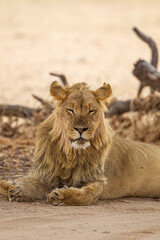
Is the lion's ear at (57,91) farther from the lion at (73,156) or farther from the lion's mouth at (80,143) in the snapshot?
the lion's mouth at (80,143)

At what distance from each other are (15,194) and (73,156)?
606 millimetres

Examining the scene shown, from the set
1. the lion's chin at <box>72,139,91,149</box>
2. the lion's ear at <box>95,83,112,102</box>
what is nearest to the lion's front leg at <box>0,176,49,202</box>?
the lion's chin at <box>72,139,91,149</box>

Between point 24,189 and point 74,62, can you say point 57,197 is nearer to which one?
point 24,189

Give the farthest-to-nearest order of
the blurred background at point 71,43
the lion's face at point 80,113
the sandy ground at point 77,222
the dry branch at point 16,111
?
the blurred background at point 71,43 → the dry branch at point 16,111 → the lion's face at point 80,113 → the sandy ground at point 77,222

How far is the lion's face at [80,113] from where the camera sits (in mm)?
4383

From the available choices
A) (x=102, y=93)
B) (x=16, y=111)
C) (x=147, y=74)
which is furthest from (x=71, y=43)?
(x=102, y=93)

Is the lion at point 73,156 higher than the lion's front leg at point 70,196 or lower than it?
higher

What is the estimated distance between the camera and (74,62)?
17.0 meters

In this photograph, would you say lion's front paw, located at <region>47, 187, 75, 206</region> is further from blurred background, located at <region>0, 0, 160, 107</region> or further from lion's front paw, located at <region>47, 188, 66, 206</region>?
blurred background, located at <region>0, 0, 160, 107</region>

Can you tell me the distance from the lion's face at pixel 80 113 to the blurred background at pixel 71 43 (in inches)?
266

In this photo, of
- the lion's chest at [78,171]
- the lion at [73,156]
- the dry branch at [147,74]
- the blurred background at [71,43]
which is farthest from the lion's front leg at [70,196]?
the blurred background at [71,43]

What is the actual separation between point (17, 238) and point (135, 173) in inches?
90.3

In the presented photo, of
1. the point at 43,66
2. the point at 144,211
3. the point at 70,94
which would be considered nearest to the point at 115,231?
the point at 144,211

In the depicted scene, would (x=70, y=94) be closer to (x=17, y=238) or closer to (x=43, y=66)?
(x=17, y=238)
